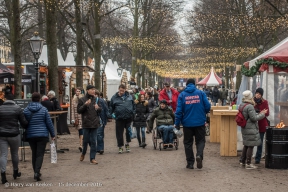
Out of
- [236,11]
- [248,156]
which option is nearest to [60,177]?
[248,156]

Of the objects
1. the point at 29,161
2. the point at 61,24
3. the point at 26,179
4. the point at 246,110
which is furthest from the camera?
the point at 61,24

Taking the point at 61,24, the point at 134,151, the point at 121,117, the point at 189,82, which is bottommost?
the point at 134,151

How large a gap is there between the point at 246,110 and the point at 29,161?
525cm

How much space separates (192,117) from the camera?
1145cm

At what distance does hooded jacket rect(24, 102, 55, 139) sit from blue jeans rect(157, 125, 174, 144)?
224 inches

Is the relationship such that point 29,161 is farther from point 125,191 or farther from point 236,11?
point 236,11

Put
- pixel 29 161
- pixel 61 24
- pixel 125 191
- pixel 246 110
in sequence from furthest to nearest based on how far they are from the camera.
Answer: pixel 61 24, pixel 29 161, pixel 246 110, pixel 125 191

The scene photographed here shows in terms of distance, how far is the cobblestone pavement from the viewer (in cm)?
944

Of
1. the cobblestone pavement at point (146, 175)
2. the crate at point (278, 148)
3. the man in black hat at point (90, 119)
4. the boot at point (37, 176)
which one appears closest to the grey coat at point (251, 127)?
the crate at point (278, 148)

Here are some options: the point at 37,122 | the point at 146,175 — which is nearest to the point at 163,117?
the point at 146,175

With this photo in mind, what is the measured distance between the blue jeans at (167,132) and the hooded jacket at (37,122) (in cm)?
568

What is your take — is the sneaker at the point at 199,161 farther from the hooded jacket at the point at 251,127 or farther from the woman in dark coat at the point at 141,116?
the woman in dark coat at the point at 141,116

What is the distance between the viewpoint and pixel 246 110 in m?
11.7

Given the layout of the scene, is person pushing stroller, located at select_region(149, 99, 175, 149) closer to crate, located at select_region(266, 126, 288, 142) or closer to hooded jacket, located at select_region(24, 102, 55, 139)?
crate, located at select_region(266, 126, 288, 142)
